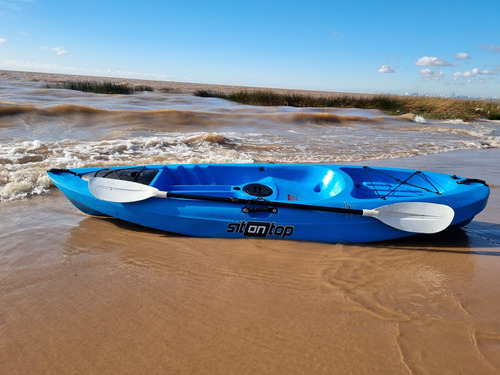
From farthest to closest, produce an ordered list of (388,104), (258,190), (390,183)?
(388,104)
(390,183)
(258,190)

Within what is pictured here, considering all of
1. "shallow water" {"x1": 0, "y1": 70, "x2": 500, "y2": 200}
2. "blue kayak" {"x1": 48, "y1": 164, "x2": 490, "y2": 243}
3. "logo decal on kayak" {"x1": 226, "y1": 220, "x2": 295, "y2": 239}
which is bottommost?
"shallow water" {"x1": 0, "y1": 70, "x2": 500, "y2": 200}

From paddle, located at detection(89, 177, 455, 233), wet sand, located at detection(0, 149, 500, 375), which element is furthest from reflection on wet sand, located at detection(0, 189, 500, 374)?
paddle, located at detection(89, 177, 455, 233)

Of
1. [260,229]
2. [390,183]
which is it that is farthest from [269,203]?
[390,183]

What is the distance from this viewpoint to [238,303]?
2432mm

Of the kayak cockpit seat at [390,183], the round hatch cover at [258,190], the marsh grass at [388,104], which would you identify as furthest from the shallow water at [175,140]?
the marsh grass at [388,104]

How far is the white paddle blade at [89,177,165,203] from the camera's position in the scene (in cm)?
343

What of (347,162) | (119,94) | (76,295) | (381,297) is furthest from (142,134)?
(119,94)

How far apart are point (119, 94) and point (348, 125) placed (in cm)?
1391

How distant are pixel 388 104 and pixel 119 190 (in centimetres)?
2314

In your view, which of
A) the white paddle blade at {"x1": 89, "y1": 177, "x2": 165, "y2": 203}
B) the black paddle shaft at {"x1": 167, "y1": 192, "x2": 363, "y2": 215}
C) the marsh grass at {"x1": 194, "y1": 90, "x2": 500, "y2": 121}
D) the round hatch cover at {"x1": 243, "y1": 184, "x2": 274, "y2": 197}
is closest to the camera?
the black paddle shaft at {"x1": 167, "y1": 192, "x2": 363, "y2": 215}

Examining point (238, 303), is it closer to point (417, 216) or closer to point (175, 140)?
point (417, 216)

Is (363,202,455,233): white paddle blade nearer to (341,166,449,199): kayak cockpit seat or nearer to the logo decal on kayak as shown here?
(341,166,449,199): kayak cockpit seat

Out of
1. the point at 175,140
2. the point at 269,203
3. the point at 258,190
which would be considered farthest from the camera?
the point at 175,140

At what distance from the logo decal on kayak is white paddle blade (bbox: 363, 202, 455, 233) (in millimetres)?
858
